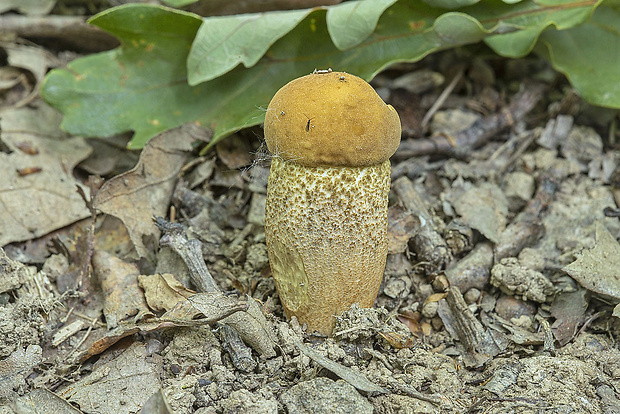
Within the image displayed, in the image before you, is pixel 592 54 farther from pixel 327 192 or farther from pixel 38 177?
pixel 38 177

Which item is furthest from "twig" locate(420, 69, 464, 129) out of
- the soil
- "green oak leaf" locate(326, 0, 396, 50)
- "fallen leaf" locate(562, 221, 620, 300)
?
"fallen leaf" locate(562, 221, 620, 300)

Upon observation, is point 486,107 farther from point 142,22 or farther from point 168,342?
point 168,342

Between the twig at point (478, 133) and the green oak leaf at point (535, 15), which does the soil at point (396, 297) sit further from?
the green oak leaf at point (535, 15)

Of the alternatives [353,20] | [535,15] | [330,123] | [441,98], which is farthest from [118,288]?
[535,15]

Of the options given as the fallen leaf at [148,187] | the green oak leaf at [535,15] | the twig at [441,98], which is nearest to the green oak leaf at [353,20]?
the green oak leaf at [535,15]

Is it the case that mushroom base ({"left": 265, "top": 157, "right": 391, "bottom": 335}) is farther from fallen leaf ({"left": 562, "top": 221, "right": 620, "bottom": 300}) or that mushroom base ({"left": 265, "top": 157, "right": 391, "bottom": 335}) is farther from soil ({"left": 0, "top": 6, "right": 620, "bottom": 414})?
fallen leaf ({"left": 562, "top": 221, "right": 620, "bottom": 300})
